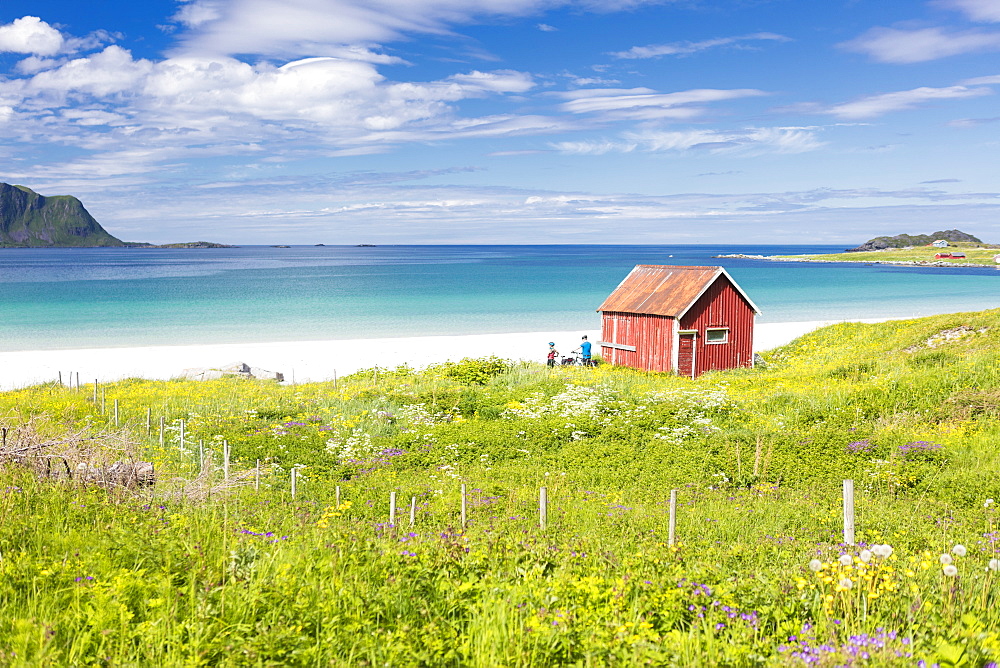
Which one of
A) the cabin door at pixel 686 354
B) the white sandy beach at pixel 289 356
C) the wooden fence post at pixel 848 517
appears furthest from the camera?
the white sandy beach at pixel 289 356

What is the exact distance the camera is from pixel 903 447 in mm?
15859

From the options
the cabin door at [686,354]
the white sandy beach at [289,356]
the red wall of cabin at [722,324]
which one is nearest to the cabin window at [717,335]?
the red wall of cabin at [722,324]

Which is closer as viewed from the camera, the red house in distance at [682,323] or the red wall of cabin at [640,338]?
the red house in distance at [682,323]

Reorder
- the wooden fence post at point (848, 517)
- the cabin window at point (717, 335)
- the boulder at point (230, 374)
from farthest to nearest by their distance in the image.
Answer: the boulder at point (230, 374)
the cabin window at point (717, 335)
the wooden fence post at point (848, 517)

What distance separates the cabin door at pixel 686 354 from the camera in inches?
1249

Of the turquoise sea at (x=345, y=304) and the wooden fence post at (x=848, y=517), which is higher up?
the turquoise sea at (x=345, y=304)

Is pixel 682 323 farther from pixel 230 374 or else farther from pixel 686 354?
pixel 230 374

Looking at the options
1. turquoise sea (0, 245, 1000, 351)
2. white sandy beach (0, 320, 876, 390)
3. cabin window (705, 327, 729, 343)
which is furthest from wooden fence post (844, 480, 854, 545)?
turquoise sea (0, 245, 1000, 351)

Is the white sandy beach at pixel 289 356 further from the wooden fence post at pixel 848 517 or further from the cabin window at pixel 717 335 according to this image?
the wooden fence post at pixel 848 517

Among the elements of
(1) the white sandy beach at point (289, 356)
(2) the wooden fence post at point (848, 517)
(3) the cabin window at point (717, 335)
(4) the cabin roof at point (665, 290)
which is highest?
(4) the cabin roof at point (665, 290)

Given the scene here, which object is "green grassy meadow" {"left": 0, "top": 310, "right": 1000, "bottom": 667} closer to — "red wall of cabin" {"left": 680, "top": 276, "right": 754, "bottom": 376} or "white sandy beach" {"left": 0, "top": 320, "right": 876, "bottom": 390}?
"red wall of cabin" {"left": 680, "top": 276, "right": 754, "bottom": 376}

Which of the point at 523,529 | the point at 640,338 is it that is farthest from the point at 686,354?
the point at 523,529

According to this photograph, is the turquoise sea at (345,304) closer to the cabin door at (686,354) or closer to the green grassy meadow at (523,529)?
the cabin door at (686,354)

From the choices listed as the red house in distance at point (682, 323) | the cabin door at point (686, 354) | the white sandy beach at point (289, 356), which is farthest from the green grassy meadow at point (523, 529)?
the white sandy beach at point (289, 356)
